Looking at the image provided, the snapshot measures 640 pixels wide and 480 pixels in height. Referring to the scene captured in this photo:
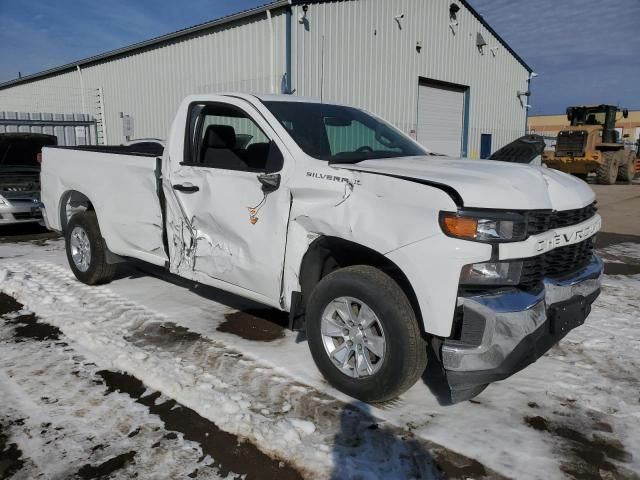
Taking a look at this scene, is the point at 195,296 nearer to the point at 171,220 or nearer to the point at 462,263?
the point at 171,220

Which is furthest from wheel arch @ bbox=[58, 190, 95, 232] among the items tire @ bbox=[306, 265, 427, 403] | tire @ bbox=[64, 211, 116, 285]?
tire @ bbox=[306, 265, 427, 403]

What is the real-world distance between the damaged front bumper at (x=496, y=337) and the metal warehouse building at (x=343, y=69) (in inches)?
Result: 269

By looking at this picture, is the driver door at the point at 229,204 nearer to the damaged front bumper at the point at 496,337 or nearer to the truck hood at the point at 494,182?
the truck hood at the point at 494,182

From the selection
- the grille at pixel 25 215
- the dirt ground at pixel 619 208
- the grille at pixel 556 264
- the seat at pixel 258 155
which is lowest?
the dirt ground at pixel 619 208

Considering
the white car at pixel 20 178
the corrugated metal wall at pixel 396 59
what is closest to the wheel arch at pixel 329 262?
the white car at pixel 20 178

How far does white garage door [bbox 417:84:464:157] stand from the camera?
52.3 feet

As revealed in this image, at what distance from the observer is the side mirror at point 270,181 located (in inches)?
137

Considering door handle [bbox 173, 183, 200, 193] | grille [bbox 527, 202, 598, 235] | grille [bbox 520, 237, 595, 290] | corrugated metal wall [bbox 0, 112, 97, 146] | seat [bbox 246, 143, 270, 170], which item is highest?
corrugated metal wall [bbox 0, 112, 97, 146]

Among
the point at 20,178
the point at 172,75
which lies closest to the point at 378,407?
the point at 20,178

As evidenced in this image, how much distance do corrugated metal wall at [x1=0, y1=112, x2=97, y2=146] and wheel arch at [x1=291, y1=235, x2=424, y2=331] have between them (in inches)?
640

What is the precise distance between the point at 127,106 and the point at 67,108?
647cm

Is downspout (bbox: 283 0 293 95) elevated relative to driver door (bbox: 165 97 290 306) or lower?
elevated

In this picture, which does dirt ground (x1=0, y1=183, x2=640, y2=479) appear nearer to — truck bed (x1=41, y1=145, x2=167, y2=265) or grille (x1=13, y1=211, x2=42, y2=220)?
truck bed (x1=41, y1=145, x2=167, y2=265)

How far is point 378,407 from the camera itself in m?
3.16
